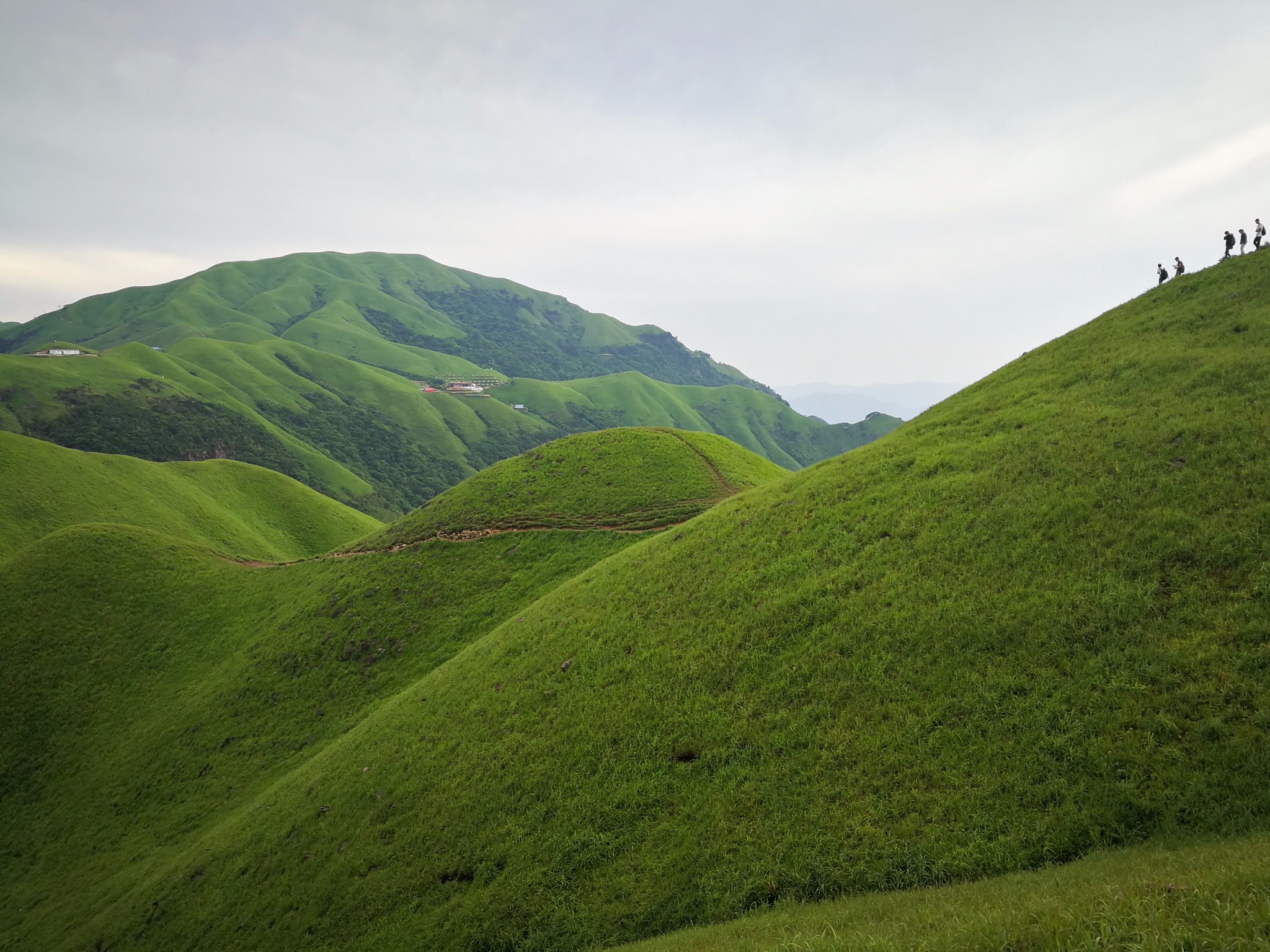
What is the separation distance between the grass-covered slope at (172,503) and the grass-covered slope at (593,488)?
4272 cm

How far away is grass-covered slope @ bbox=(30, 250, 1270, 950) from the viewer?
12633 millimetres

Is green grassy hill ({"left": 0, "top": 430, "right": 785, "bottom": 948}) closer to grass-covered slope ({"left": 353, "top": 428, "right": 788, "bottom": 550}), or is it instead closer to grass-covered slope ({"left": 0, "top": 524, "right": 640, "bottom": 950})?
grass-covered slope ({"left": 0, "top": 524, "right": 640, "bottom": 950})

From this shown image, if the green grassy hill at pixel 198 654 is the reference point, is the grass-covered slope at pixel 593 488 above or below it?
above

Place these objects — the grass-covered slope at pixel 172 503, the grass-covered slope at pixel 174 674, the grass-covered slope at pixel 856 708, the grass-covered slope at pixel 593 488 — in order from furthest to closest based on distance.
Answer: the grass-covered slope at pixel 172 503 < the grass-covered slope at pixel 593 488 < the grass-covered slope at pixel 174 674 < the grass-covered slope at pixel 856 708

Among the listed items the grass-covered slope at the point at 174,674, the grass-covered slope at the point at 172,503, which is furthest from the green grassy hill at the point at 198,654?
the grass-covered slope at the point at 172,503

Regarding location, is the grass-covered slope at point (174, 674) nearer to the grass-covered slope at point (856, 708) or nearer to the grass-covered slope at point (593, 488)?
the grass-covered slope at point (593, 488)

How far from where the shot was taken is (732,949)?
32.6 ft

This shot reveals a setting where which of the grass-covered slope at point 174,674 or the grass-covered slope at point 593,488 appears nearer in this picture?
the grass-covered slope at point 174,674

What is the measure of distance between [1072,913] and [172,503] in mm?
112971

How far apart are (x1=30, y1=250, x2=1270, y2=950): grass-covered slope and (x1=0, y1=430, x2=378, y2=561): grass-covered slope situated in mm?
67815

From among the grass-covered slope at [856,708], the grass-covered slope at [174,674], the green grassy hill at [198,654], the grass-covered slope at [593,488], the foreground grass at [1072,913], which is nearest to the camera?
the foreground grass at [1072,913]

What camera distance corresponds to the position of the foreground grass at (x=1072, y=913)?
19.5ft

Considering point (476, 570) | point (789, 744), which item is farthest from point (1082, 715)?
point (476, 570)

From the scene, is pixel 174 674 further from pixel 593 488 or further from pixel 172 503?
pixel 172 503
